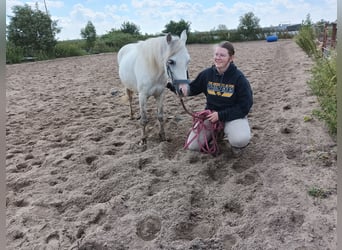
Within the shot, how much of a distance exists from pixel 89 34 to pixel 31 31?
735 cm

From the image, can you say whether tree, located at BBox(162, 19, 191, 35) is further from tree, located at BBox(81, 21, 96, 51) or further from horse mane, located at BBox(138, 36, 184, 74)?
horse mane, located at BBox(138, 36, 184, 74)

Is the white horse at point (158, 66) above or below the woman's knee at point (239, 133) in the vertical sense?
above

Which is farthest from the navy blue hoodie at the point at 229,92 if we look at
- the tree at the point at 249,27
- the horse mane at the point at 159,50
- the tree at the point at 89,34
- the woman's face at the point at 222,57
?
the tree at the point at 249,27

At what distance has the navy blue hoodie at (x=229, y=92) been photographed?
256 cm

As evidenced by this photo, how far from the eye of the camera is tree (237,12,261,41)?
30.7 metres

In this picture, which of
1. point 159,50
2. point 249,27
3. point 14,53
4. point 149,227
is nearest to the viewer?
point 149,227

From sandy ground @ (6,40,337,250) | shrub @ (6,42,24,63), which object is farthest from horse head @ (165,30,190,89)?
shrub @ (6,42,24,63)

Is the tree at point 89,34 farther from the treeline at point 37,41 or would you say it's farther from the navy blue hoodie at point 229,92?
the navy blue hoodie at point 229,92

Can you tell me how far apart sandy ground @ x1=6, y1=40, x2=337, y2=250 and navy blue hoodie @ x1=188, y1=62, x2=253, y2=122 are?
1.56 ft

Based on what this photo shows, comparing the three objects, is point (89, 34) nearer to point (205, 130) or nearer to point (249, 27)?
point (249, 27)

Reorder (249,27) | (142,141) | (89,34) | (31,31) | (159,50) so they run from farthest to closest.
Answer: (249,27) → (89,34) → (31,31) → (142,141) → (159,50)

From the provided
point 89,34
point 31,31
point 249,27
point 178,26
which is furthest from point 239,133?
point 249,27

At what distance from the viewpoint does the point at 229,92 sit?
2.59m

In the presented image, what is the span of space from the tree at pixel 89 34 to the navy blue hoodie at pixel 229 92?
Answer: 20.7m
